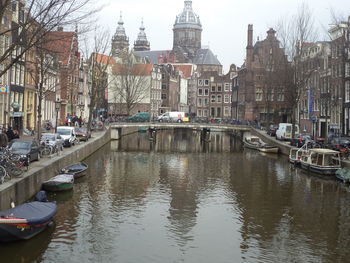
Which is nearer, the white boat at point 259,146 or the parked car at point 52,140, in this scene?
the parked car at point 52,140

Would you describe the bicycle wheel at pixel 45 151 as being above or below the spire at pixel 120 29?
below

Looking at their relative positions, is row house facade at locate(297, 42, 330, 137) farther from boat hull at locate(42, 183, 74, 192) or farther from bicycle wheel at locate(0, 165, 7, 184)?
bicycle wheel at locate(0, 165, 7, 184)

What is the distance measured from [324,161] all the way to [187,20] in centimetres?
15059

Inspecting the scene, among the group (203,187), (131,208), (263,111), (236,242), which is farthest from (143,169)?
(263,111)

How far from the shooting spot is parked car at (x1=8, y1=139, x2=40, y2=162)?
89.9 feet

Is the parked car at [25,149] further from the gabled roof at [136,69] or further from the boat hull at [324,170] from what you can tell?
the gabled roof at [136,69]

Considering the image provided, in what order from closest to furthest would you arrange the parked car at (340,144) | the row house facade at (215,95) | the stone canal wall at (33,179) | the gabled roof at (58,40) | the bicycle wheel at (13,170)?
the stone canal wall at (33,179)
the gabled roof at (58,40)
the bicycle wheel at (13,170)
the parked car at (340,144)
the row house facade at (215,95)

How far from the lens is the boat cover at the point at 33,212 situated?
1753 centimetres

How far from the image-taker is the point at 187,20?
181 metres

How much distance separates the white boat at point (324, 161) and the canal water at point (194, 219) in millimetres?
853

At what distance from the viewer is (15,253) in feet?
54.9

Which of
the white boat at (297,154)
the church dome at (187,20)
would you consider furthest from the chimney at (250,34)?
the church dome at (187,20)

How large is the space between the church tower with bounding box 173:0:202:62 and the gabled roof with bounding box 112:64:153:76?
64.8 m

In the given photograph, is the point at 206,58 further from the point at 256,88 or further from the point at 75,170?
the point at 75,170
